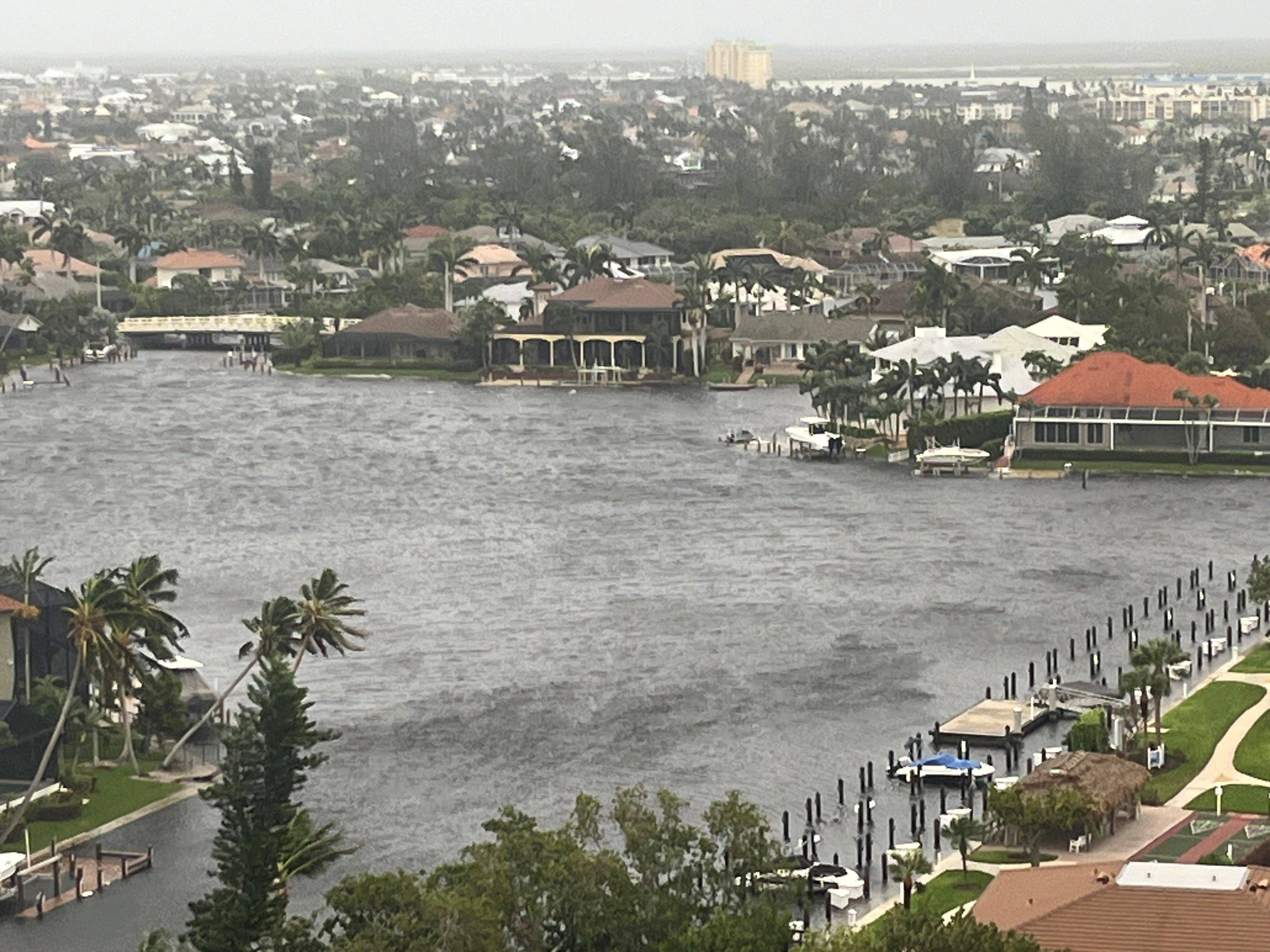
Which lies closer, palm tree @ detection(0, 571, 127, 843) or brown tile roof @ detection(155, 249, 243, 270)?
palm tree @ detection(0, 571, 127, 843)

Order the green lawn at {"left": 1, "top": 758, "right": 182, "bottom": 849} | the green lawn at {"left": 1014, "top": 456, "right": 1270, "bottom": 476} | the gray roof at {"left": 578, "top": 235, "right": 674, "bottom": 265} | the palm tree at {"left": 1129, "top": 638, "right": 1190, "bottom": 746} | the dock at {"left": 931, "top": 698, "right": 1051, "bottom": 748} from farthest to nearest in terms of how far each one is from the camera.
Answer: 1. the gray roof at {"left": 578, "top": 235, "right": 674, "bottom": 265}
2. the green lawn at {"left": 1014, "top": 456, "right": 1270, "bottom": 476}
3. the dock at {"left": 931, "top": 698, "right": 1051, "bottom": 748}
4. the palm tree at {"left": 1129, "top": 638, "right": 1190, "bottom": 746}
5. the green lawn at {"left": 1, "top": 758, "right": 182, "bottom": 849}

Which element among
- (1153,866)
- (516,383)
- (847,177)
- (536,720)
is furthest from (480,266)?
(1153,866)

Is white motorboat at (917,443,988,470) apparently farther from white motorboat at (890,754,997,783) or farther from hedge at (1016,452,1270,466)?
white motorboat at (890,754,997,783)

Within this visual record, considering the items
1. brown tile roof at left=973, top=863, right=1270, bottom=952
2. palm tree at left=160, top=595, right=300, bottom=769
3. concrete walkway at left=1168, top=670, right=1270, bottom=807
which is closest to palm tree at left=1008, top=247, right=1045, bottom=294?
concrete walkway at left=1168, top=670, right=1270, bottom=807

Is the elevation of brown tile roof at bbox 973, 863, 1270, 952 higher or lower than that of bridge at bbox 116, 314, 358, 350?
higher

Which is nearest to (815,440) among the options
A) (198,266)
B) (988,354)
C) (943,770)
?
(988,354)

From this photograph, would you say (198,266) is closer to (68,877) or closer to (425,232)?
(425,232)
